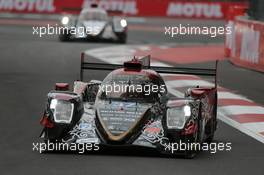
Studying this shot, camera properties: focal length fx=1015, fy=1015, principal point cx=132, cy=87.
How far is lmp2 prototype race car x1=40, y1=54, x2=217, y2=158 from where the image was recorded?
1266cm

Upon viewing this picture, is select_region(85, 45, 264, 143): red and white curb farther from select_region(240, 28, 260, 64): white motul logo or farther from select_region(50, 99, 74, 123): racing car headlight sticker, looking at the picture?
select_region(50, 99, 74, 123): racing car headlight sticker

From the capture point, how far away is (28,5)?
45.9 m

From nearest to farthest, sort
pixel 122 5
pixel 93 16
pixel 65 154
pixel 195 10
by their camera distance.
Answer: pixel 65 154
pixel 93 16
pixel 122 5
pixel 195 10

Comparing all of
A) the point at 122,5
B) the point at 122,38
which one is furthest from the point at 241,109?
the point at 122,5

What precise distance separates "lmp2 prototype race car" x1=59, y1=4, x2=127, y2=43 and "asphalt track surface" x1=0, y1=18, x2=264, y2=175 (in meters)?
4.99

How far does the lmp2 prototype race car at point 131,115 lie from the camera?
499 inches

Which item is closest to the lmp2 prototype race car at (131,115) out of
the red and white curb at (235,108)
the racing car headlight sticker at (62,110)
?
the racing car headlight sticker at (62,110)

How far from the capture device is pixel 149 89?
13.5 meters

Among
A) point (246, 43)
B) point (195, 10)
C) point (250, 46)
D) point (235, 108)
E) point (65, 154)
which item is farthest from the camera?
point (195, 10)

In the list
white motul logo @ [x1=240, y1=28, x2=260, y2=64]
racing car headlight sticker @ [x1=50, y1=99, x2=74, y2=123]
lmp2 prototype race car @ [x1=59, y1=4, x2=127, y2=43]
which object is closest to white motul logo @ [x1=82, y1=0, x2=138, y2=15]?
lmp2 prototype race car @ [x1=59, y1=4, x2=127, y2=43]

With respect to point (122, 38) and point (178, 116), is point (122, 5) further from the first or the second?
point (178, 116)

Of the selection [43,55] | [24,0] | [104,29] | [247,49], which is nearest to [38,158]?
[247,49]

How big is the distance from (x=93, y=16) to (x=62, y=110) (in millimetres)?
20925

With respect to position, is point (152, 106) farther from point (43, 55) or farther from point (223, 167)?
point (43, 55)
